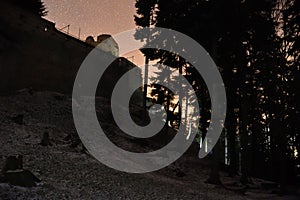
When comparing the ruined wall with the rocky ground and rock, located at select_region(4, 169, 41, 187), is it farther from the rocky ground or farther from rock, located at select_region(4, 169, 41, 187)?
rock, located at select_region(4, 169, 41, 187)

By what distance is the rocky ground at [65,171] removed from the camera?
10406 mm

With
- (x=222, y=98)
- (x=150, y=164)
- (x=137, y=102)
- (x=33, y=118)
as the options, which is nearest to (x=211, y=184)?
(x=150, y=164)

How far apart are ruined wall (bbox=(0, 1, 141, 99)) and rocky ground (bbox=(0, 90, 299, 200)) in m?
Result: 3.02

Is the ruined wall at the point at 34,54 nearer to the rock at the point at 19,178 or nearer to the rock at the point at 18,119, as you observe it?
the rock at the point at 18,119

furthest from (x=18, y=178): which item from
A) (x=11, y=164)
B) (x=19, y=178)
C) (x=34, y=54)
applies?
(x=34, y=54)

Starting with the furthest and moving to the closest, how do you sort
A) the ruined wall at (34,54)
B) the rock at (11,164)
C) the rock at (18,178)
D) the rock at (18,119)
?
the ruined wall at (34,54) → the rock at (18,119) → the rock at (11,164) → the rock at (18,178)

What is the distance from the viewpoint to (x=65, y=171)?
12.6 metres

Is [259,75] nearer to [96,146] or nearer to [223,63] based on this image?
[223,63]

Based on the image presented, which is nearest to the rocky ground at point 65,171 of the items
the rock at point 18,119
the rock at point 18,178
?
the rock at point 18,119

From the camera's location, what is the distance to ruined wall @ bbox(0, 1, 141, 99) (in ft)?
83.1

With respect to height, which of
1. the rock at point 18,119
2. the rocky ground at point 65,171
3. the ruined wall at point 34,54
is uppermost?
the ruined wall at point 34,54

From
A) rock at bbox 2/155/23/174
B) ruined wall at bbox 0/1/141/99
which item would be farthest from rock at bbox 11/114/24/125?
rock at bbox 2/155/23/174

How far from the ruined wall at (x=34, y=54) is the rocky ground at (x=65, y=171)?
302 centimetres

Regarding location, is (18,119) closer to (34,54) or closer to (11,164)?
(11,164)
